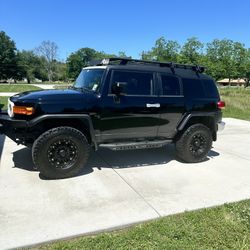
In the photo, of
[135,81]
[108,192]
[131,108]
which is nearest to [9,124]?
[108,192]

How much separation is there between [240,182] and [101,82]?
286 cm

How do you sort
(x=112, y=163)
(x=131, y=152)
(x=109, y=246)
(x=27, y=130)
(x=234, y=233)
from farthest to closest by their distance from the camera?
(x=131, y=152) < (x=112, y=163) < (x=27, y=130) < (x=234, y=233) < (x=109, y=246)

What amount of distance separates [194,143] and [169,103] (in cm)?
104

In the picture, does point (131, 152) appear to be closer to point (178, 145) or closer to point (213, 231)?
point (178, 145)

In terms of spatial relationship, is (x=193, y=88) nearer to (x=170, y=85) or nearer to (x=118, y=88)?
(x=170, y=85)

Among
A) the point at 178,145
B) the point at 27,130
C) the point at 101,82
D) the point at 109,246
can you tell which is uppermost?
the point at 101,82

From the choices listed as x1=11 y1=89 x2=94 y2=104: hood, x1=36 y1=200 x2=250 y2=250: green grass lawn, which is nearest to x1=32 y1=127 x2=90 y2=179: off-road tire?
x1=11 y1=89 x2=94 y2=104: hood

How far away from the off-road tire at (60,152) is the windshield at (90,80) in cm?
92

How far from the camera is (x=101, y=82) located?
16.7ft

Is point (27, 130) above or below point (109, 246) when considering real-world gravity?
above

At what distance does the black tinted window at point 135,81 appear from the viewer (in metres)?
5.21

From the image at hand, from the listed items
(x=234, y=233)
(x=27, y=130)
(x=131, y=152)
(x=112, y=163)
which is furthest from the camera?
(x=131, y=152)

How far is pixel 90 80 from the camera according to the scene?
5.46 metres

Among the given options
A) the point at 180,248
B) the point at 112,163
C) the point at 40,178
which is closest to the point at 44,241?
the point at 180,248
